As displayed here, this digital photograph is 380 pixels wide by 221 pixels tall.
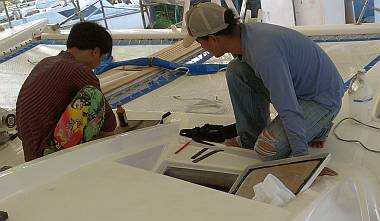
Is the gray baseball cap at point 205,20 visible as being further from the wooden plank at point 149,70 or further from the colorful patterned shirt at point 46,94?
the wooden plank at point 149,70

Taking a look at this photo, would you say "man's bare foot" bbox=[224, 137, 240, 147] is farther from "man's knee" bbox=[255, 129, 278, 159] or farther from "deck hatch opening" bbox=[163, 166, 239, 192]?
"deck hatch opening" bbox=[163, 166, 239, 192]

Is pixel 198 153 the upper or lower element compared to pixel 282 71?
lower

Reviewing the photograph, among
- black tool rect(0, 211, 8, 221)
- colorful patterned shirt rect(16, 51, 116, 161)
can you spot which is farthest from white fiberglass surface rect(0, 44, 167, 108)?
black tool rect(0, 211, 8, 221)

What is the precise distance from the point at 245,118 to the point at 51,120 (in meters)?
0.92

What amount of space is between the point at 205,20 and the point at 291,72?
43cm

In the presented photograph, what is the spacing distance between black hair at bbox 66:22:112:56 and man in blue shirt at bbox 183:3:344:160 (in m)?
0.38

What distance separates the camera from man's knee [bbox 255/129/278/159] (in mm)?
2088

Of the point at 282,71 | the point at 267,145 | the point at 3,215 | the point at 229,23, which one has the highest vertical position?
the point at 229,23

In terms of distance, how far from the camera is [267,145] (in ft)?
6.92

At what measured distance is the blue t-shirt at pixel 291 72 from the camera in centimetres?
191

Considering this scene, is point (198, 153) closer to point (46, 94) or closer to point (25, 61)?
point (46, 94)

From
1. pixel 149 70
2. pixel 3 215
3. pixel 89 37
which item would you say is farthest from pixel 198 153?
pixel 149 70

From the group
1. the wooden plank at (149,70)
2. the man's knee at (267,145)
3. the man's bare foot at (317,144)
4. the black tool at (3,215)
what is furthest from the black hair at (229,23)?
the wooden plank at (149,70)

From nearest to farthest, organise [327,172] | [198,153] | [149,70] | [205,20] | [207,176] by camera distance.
A: [327,172] → [205,20] → [207,176] → [198,153] → [149,70]
